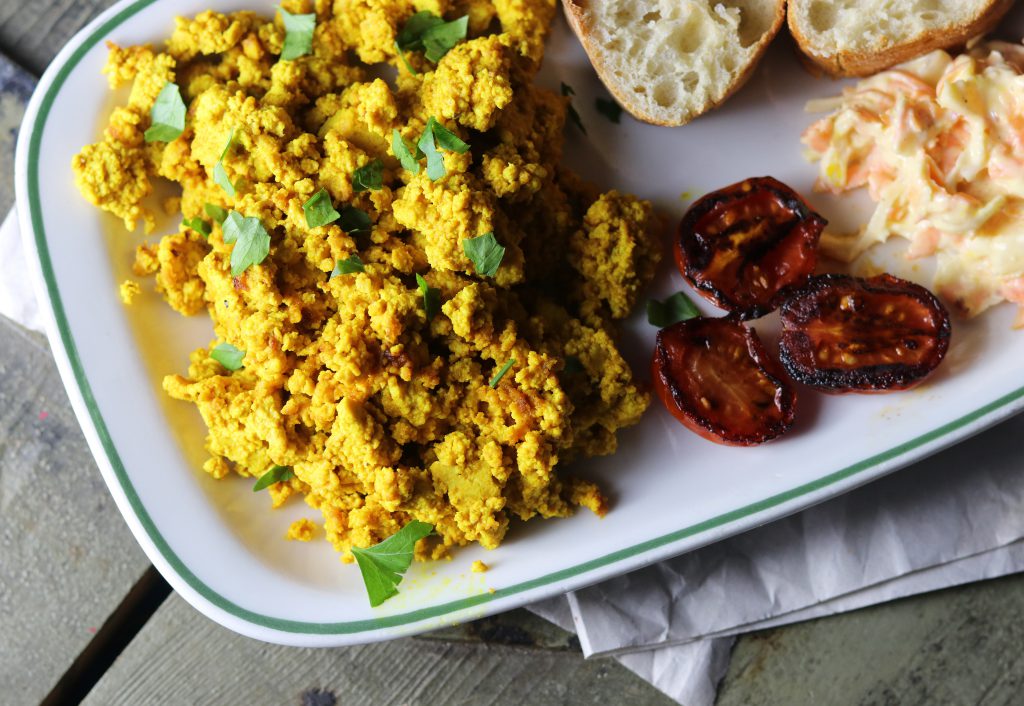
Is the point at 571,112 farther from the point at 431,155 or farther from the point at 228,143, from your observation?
the point at 228,143

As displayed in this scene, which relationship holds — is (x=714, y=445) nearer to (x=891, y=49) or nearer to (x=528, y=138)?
(x=528, y=138)

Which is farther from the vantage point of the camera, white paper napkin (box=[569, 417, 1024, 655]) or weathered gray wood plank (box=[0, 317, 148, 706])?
weathered gray wood plank (box=[0, 317, 148, 706])

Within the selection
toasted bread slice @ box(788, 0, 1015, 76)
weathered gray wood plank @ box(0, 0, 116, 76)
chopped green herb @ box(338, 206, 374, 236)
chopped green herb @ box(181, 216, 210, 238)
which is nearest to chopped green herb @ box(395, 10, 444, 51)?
chopped green herb @ box(338, 206, 374, 236)

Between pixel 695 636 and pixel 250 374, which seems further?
pixel 695 636

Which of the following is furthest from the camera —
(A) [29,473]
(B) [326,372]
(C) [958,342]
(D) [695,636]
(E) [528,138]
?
(A) [29,473]

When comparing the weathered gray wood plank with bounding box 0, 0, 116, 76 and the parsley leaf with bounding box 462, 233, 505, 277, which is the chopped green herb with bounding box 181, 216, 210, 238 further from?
the weathered gray wood plank with bounding box 0, 0, 116, 76

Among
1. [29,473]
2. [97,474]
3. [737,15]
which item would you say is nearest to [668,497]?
[737,15]

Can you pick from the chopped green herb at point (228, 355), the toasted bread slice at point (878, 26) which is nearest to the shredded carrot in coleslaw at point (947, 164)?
the toasted bread slice at point (878, 26)
